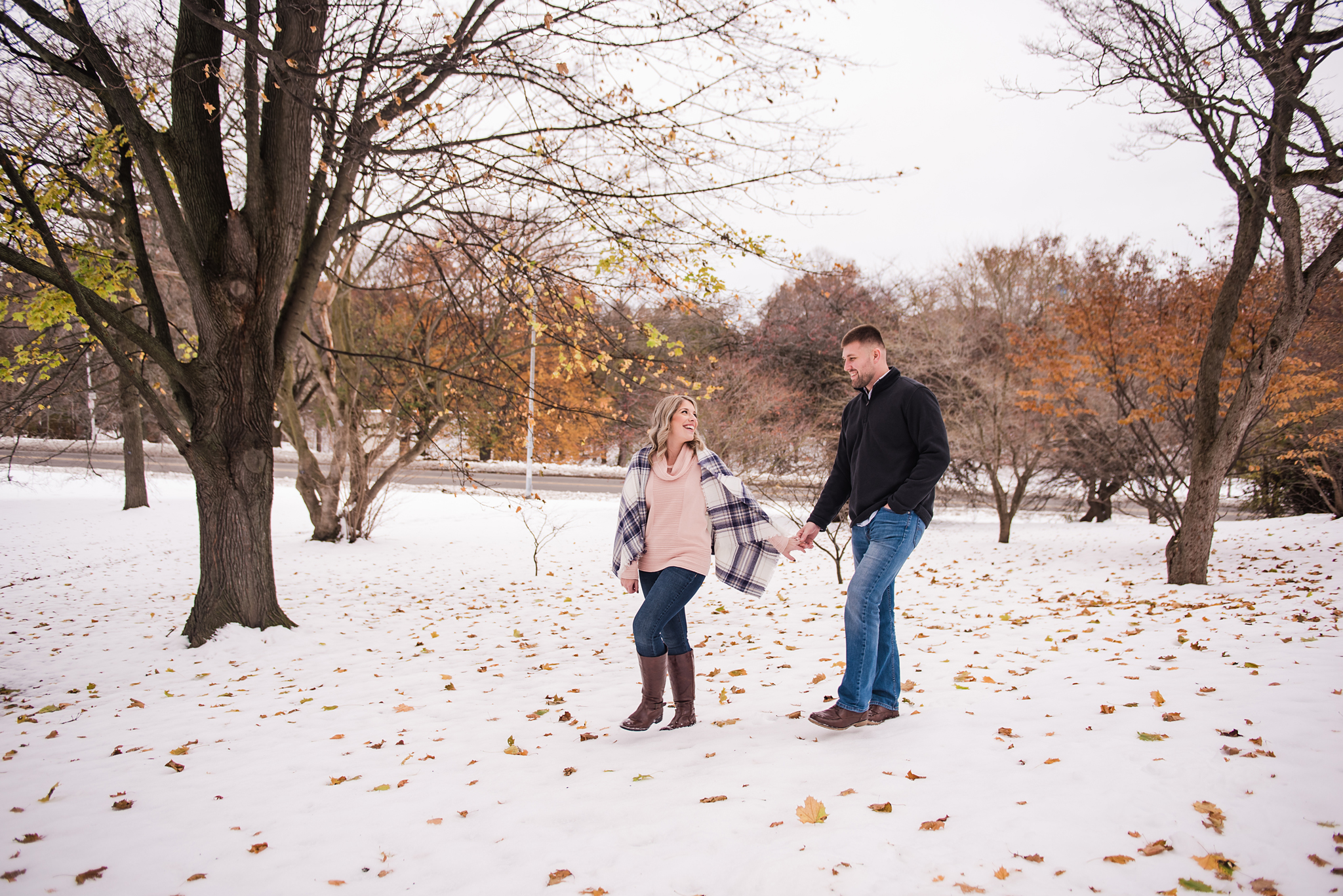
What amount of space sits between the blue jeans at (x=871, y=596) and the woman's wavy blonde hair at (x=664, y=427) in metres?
0.90

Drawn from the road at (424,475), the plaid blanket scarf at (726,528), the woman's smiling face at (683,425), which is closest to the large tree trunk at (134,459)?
the road at (424,475)

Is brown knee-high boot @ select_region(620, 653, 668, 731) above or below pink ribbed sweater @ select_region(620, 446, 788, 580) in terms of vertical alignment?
below

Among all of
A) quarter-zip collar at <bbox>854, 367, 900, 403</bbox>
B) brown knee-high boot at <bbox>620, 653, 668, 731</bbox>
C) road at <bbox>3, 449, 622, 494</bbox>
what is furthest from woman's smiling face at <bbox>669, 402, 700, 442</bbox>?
road at <bbox>3, 449, 622, 494</bbox>

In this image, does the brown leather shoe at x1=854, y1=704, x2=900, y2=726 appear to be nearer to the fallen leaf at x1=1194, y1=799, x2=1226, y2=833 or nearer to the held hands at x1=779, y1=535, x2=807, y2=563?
the held hands at x1=779, y1=535, x2=807, y2=563

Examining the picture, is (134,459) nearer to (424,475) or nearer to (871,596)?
(424,475)

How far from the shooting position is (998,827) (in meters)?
2.34

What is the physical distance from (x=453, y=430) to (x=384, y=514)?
265 cm

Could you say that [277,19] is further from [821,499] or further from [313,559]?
[313,559]

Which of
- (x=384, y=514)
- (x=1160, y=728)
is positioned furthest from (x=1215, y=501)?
(x=384, y=514)

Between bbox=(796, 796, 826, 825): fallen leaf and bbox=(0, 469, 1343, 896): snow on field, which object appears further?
bbox=(796, 796, 826, 825): fallen leaf

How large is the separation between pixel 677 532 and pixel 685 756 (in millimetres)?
1023

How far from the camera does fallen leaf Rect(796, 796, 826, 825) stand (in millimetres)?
2467

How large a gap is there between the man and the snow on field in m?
0.22

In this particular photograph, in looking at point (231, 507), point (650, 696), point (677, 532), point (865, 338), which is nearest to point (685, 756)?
point (650, 696)
